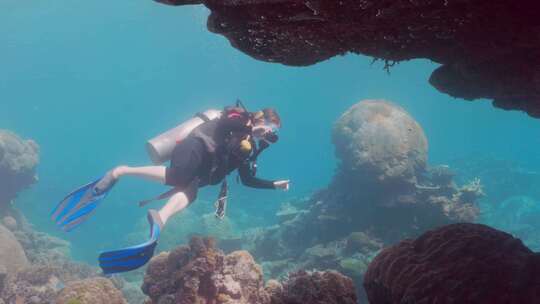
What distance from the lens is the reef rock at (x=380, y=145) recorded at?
14000 millimetres

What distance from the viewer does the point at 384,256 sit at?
4184 mm

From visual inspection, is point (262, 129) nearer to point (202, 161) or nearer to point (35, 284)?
point (202, 161)

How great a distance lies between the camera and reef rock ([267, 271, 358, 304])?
4.23m

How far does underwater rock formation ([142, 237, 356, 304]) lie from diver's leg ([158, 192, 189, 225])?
69cm

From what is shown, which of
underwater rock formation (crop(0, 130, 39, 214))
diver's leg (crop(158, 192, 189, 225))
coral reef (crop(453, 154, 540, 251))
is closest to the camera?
diver's leg (crop(158, 192, 189, 225))

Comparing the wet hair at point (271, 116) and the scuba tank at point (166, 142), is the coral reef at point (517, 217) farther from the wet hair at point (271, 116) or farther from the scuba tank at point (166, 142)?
the scuba tank at point (166, 142)

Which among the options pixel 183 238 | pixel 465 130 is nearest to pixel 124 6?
pixel 183 238

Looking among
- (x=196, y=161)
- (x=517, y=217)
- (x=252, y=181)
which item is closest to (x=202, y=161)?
(x=196, y=161)

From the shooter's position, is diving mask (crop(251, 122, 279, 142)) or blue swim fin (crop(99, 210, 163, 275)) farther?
diving mask (crop(251, 122, 279, 142))

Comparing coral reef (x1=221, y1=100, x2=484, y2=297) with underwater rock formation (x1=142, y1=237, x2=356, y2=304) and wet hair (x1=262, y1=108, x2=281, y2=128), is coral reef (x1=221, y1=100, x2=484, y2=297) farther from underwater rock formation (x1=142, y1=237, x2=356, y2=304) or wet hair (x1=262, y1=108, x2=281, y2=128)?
underwater rock formation (x1=142, y1=237, x2=356, y2=304)

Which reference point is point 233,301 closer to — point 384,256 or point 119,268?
point 119,268

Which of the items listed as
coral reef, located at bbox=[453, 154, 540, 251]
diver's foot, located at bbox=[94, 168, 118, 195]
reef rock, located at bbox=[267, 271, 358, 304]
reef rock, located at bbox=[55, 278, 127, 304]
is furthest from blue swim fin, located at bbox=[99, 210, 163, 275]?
coral reef, located at bbox=[453, 154, 540, 251]

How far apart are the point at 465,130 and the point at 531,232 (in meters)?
93.3

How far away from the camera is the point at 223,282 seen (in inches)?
211
